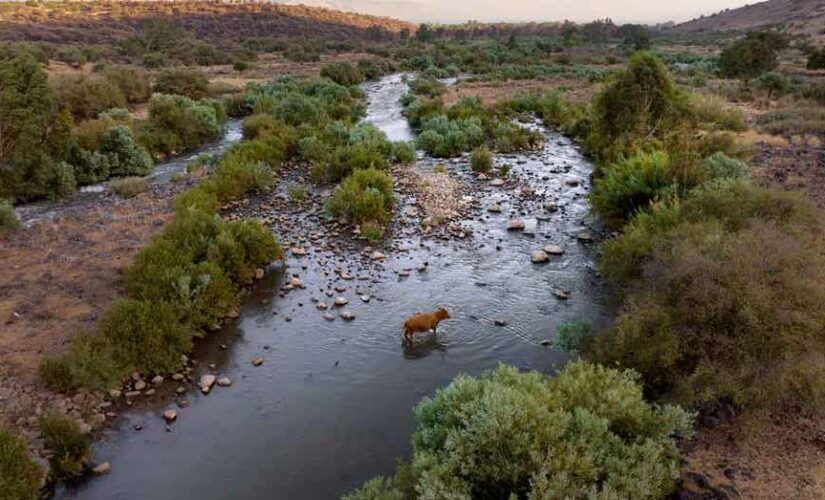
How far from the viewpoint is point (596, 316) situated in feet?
34.3

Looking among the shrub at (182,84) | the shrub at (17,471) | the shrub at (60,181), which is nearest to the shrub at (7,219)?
the shrub at (60,181)

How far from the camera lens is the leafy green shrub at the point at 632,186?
44.0ft

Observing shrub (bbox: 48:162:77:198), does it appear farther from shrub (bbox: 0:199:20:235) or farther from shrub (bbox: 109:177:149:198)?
shrub (bbox: 0:199:20:235)

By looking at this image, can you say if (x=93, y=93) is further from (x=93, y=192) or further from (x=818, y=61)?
(x=818, y=61)

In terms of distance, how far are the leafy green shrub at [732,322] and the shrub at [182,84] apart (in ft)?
95.8

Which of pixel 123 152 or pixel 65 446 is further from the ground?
pixel 65 446

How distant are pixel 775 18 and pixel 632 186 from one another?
12513 centimetres

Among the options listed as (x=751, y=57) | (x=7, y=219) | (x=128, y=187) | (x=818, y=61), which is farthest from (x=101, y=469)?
(x=818, y=61)

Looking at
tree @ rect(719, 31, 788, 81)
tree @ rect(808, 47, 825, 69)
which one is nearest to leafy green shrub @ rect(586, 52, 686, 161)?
tree @ rect(719, 31, 788, 81)

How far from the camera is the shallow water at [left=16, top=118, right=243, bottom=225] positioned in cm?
1477

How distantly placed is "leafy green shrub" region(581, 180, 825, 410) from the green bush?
863 mm

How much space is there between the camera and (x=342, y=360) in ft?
30.9

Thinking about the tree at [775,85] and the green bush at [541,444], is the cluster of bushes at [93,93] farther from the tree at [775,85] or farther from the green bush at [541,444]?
the tree at [775,85]

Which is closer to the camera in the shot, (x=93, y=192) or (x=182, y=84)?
(x=93, y=192)
